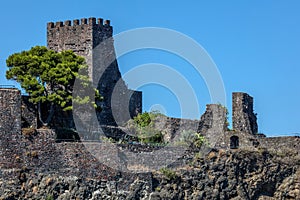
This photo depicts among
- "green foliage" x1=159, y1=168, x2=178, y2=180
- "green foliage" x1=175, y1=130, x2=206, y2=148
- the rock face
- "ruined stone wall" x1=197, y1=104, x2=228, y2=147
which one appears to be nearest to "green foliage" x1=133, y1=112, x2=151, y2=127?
"green foliage" x1=175, y1=130, x2=206, y2=148

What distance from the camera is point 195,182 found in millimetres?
86625

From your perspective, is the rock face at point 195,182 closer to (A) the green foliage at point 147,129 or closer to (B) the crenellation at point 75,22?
(A) the green foliage at point 147,129

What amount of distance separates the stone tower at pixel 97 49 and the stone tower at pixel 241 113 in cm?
719

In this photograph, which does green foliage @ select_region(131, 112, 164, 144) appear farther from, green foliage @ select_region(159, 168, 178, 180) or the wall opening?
green foliage @ select_region(159, 168, 178, 180)

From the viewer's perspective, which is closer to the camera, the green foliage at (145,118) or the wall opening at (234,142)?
the green foliage at (145,118)

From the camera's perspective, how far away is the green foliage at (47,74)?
276ft

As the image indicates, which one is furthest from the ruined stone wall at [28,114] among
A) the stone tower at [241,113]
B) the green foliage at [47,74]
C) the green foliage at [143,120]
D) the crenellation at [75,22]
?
the stone tower at [241,113]

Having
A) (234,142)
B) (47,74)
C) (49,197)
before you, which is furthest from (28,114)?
(234,142)

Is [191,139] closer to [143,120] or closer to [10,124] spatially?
[143,120]

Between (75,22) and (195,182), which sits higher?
(75,22)

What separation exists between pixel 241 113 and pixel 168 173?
502 inches

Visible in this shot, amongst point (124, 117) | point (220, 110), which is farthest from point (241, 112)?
point (124, 117)

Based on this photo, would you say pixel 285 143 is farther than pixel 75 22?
Yes

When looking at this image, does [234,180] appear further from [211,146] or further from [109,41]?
[109,41]
